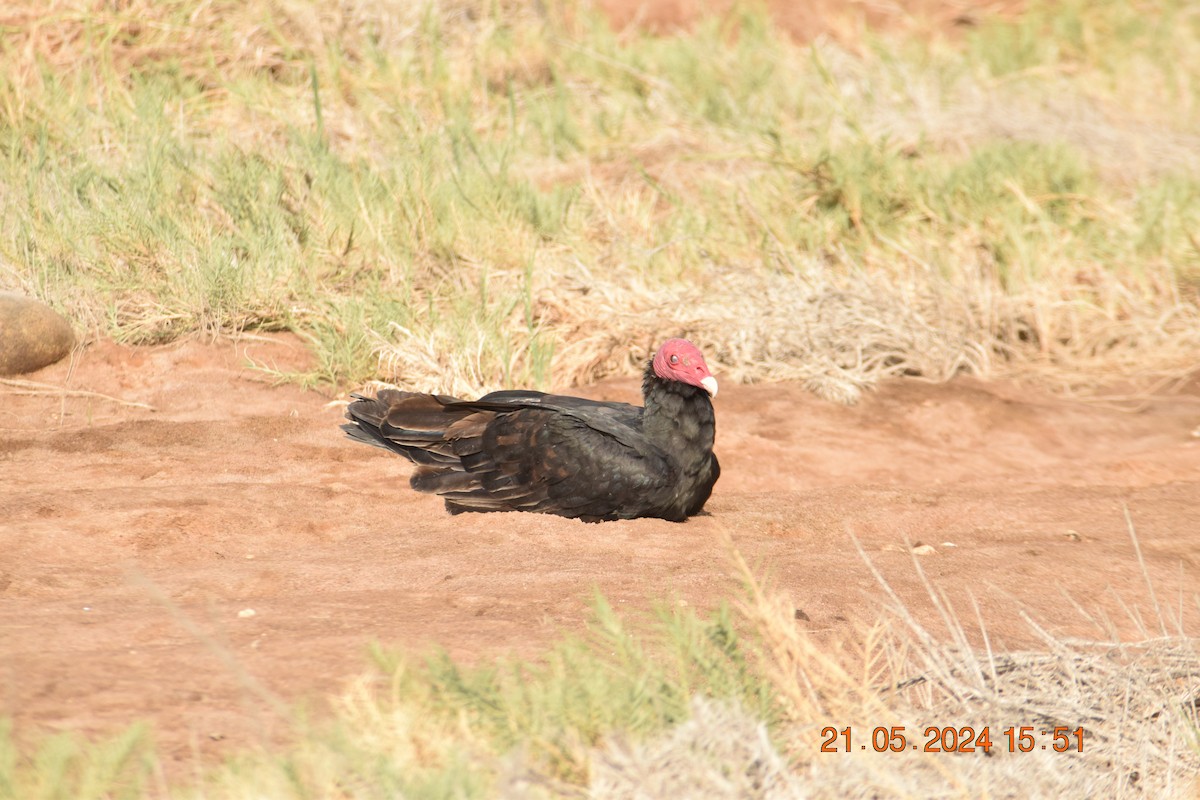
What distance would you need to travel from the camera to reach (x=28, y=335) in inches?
223

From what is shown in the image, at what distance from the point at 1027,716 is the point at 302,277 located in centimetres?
468

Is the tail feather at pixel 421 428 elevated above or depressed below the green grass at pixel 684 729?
below

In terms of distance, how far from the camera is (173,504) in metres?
4.32

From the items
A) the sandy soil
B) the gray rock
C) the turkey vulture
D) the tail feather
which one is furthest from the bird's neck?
the sandy soil

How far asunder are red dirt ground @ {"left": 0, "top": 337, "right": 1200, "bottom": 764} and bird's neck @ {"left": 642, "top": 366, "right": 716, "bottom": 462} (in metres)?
0.30

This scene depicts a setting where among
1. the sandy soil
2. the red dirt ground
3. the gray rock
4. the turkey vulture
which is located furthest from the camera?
the sandy soil

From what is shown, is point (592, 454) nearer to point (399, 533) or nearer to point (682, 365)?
point (682, 365)

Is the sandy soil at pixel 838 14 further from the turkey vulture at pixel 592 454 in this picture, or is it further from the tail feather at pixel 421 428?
the turkey vulture at pixel 592 454

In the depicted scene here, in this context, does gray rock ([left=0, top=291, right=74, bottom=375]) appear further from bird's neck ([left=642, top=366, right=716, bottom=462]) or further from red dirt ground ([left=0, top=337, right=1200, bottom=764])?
bird's neck ([left=642, top=366, right=716, bottom=462])

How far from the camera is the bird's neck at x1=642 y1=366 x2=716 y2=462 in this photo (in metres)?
4.62

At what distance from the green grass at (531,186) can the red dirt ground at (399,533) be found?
516 millimetres
